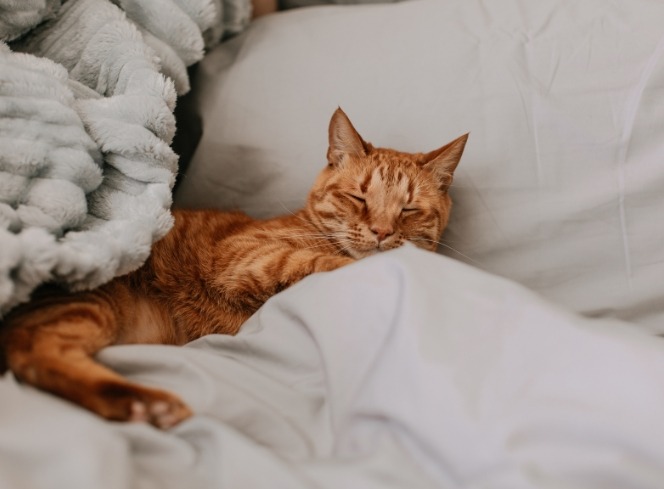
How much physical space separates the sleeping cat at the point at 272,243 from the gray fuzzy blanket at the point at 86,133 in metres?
0.13

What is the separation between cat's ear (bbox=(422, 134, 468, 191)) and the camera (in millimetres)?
1287

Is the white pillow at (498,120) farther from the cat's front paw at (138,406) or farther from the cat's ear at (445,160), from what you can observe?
the cat's front paw at (138,406)

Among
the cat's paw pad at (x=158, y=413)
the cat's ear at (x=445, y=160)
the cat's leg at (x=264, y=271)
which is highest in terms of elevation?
the cat's ear at (x=445, y=160)

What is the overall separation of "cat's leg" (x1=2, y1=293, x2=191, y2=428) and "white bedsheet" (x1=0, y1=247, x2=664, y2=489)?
3 centimetres

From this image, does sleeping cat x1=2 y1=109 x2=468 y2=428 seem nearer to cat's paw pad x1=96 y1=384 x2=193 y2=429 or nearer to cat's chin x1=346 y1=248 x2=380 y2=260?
cat's chin x1=346 y1=248 x2=380 y2=260

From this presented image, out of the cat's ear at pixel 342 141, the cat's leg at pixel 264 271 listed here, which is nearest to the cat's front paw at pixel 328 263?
the cat's leg at pixel 264 271

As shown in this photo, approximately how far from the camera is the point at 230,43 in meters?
1.64

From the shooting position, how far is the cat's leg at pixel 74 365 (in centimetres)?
80

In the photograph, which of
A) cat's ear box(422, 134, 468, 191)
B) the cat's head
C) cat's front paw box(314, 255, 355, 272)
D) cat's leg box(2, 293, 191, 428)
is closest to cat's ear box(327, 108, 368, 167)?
the cat's head

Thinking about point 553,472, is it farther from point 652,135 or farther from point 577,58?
point 577,58

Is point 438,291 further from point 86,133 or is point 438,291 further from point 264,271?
point 86,133

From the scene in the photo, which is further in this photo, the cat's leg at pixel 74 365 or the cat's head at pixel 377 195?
the cat's head at pixel 377 195

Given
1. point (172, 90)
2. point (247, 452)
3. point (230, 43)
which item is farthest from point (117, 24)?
point (247, 452)

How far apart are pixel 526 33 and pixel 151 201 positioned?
92 centimetres
